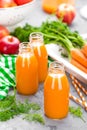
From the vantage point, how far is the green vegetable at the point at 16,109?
46.8 inches

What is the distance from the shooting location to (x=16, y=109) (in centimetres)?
122

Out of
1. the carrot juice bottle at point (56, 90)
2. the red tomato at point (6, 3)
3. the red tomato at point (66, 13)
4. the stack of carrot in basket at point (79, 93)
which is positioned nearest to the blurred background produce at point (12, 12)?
the red tomato at point (6, 3)

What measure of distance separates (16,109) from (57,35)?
1.60 ft

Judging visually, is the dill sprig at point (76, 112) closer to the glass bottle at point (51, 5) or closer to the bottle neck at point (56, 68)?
the bottle neck at point (56, 68)

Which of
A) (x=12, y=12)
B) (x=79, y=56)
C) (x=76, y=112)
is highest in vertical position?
(x=12, y=12)

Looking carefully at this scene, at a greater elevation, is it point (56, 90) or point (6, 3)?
point (6, 3)

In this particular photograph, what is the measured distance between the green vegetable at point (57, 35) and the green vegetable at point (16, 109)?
1.09 feet

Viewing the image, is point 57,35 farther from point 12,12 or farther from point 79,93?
point 79,93

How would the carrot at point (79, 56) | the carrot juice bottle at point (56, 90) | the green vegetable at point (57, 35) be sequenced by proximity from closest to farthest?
the carrot juice bottle at point (56, 90)
the carrot at point (79, 56)
the green vegetable at point (57, 35)

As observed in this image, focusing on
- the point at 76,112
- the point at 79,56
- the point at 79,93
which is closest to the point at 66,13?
the point at 79,56

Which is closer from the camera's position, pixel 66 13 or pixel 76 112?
pixel 76 112

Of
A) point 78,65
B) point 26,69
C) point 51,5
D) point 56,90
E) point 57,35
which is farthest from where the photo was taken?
point 51,5

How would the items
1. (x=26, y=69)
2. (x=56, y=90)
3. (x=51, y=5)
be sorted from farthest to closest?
1. (x=51, y=5)
2. (x=26, y=69)
3. (x=56, y=90)

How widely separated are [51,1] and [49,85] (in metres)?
1.09
